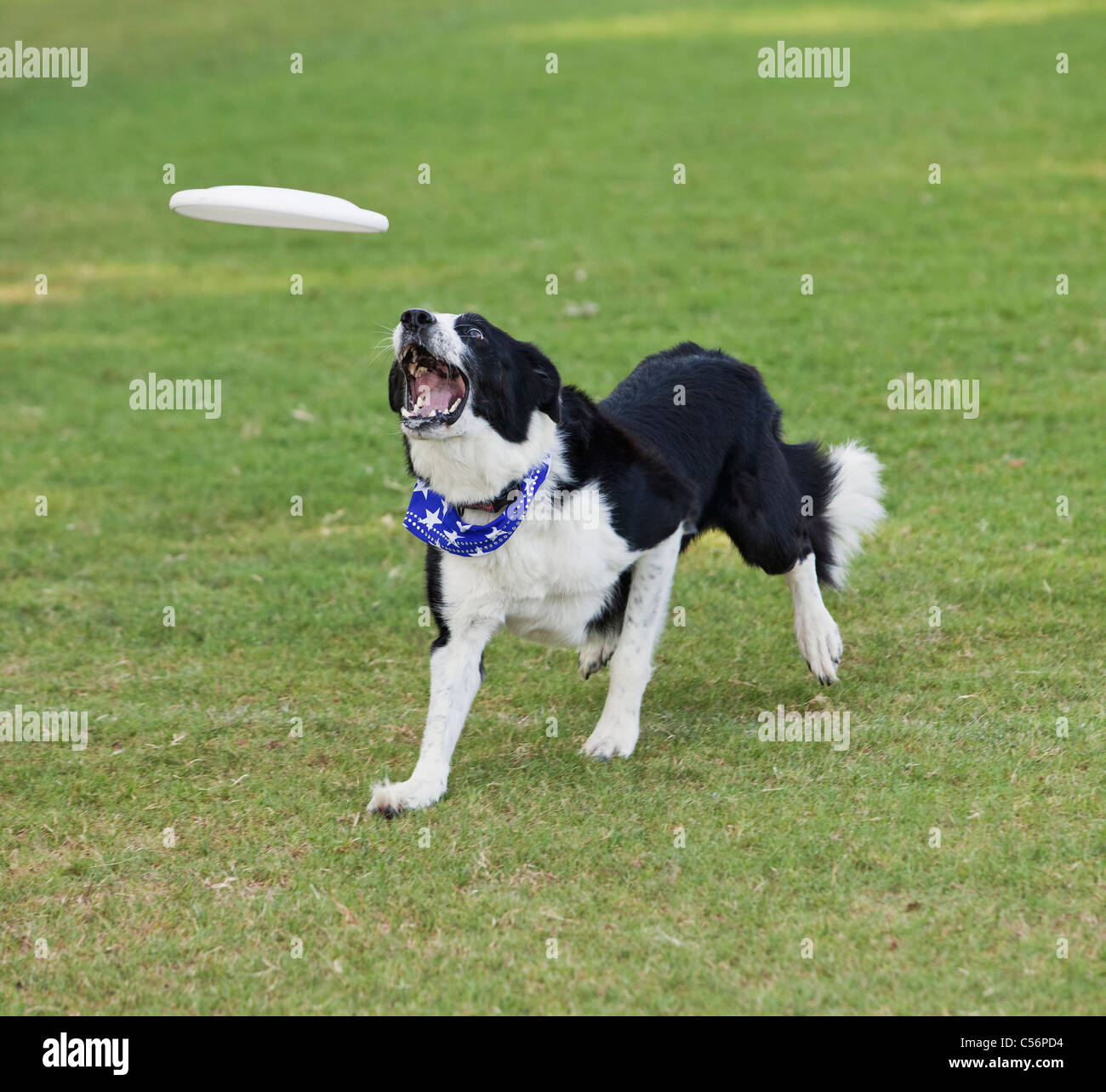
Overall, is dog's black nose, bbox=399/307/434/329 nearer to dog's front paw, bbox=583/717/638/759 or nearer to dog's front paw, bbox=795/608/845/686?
dog's front paw, bbox=583/717/638/759

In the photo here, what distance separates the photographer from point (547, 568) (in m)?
4.86

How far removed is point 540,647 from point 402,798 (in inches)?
73.1

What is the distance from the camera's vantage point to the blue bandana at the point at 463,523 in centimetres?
476

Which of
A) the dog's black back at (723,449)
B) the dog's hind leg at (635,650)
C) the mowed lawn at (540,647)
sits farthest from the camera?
the dog's black back at (723,449)

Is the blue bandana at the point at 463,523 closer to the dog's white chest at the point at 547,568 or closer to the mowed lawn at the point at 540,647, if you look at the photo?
the dog's white chest at the point at 547,568

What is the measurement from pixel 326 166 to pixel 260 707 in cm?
1190

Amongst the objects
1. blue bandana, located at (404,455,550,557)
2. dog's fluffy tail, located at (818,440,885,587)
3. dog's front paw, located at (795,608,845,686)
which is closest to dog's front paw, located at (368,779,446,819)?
blue bandana, located at (404,455,550,557)

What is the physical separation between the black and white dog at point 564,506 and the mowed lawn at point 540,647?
1.12 ft

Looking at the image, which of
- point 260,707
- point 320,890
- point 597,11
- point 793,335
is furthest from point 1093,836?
point 597,11

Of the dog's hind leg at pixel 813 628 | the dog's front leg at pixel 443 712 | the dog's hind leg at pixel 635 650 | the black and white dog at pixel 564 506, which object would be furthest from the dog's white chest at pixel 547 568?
the dog's hind leg at pixel 813 628

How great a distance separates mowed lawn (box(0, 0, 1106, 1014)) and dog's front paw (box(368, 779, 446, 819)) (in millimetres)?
89

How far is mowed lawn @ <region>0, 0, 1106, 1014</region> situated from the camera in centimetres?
391

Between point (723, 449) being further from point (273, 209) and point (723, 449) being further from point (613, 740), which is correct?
point (273, 209)

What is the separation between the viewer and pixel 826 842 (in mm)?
4293
